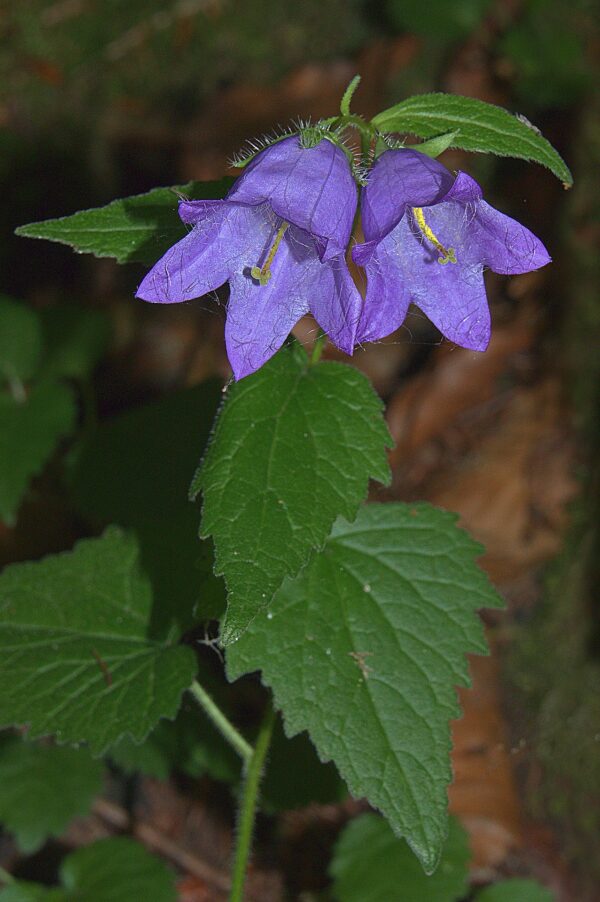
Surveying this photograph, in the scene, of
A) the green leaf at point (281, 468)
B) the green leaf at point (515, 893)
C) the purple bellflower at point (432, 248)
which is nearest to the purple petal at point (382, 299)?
the purple bellflower at point (432, 248)

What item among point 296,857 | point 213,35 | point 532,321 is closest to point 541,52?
point 532,321

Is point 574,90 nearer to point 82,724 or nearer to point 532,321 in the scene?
point 532,321

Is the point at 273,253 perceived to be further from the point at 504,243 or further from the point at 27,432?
the point at 27,432

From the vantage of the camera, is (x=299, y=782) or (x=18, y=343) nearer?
(x=299, y=782)

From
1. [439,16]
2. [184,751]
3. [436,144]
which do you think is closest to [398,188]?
[436,144]

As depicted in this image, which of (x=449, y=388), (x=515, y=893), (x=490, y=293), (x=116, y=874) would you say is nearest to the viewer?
(x=116, y=874)

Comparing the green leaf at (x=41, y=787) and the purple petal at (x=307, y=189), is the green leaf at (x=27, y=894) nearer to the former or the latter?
the green leaf at (x=41, y=787)
